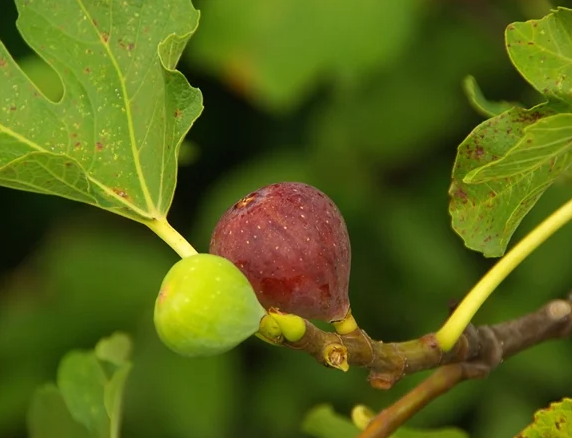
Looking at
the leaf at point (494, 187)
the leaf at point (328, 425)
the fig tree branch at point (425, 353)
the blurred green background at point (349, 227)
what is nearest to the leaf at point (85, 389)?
the leaf at point (328, 425)

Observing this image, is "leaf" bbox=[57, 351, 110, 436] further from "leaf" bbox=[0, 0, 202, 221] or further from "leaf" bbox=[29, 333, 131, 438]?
"leaf" bbox=[0, 0, 202, 221]

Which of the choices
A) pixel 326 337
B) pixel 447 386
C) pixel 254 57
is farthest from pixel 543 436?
pixel 254 57

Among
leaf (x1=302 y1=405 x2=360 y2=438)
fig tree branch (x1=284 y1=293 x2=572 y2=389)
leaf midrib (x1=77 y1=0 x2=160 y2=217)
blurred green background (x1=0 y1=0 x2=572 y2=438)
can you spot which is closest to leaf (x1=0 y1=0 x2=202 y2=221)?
leaf midrib (x1=77 y1=0 x2=160 y2=217)

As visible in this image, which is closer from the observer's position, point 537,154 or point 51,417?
point 537,154

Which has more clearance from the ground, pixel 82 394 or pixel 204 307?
pixel 204 307

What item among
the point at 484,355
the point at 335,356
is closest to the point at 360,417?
the point at 484,355

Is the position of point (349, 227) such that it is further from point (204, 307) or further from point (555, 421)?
point (204, 307)

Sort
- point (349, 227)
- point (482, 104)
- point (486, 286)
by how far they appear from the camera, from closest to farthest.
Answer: point (486, 286)
point (482, 104)
point (349, 227)
